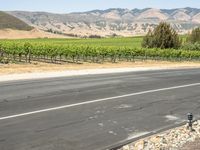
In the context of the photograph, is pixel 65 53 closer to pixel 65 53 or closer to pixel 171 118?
pixel 65 53

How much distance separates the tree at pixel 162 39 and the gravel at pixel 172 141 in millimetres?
71078

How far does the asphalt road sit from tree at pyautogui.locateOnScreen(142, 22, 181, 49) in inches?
2347

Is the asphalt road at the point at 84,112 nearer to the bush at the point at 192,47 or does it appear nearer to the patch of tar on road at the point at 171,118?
the patch of tar on road at the point at 171,118

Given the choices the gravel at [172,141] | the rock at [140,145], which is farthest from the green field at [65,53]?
the rock at [140,145]

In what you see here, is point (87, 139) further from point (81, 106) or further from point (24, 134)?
point (81, 106)

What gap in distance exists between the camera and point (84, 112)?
49.5 feet

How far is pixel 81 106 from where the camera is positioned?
641 inches

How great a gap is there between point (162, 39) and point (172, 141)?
73.2 meters

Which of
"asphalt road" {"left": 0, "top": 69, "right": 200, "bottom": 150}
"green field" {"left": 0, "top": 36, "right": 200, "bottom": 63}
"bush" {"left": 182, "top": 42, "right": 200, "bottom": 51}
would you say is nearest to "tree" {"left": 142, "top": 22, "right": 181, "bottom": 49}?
"bush" {"left": 182, "top": 42, "right": 200, "bottom": 51}

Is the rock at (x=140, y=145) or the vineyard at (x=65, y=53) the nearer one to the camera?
Result: the rock at (x=140, y=145)

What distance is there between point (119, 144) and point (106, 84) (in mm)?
12985

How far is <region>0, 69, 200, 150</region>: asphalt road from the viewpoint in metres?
11.3

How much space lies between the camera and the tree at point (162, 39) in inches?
3275

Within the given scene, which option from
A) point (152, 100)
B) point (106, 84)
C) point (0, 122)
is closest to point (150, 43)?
point (106, 84)
